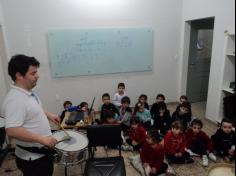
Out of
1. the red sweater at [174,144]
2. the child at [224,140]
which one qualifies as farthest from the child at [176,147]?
the child at [224,140]

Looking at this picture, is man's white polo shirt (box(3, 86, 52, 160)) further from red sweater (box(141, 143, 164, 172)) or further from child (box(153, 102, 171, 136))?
child (box(153, 102, 171, 136))

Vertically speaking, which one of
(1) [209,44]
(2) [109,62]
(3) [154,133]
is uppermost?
(1) [209,44]

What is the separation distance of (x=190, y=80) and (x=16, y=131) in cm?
396

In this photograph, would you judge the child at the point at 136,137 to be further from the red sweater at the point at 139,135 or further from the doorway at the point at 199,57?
the doorway at the point at 199,57

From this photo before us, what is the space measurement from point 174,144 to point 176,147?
0.04 m

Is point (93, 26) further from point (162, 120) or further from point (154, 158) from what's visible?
point (154, 158)

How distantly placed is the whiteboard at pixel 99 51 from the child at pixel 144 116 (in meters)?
1.13

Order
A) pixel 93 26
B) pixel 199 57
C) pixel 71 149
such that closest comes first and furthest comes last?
pixel 71 149 < pixel 93 26 < pixel 199 57

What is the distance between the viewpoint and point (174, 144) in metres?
2.47

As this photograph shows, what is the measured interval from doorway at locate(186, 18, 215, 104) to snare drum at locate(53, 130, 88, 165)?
333 centimetres

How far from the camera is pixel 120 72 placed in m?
4.11

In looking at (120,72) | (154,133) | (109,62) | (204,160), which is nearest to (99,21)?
(109,62)

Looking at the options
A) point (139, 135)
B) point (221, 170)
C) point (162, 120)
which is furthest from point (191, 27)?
point (221, 170)

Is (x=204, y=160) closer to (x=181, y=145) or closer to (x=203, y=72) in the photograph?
(x=181, y=145)
